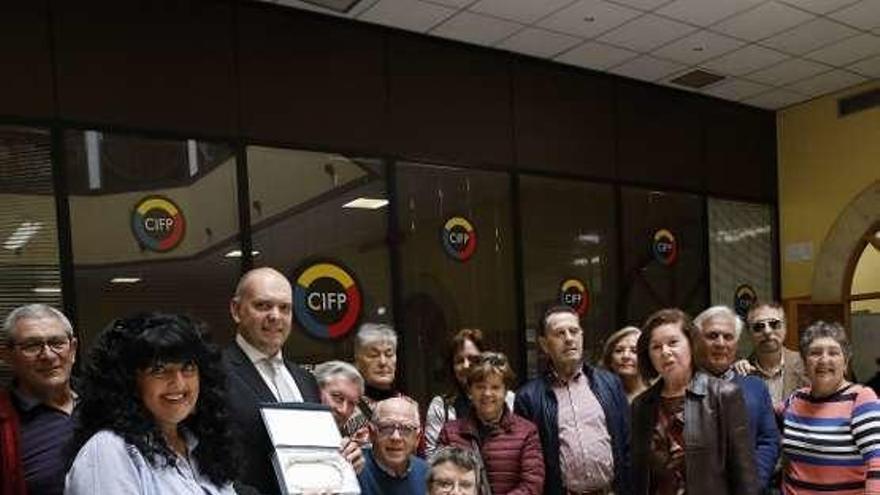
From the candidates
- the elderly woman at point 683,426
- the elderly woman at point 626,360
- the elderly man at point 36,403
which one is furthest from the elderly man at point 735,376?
the elderly man at point 36,403

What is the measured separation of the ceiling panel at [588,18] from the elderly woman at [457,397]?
238cm

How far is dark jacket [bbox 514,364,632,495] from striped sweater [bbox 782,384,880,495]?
62cm

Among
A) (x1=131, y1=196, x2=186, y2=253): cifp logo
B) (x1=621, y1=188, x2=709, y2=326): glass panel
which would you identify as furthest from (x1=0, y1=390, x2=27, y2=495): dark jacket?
(x1=621, y1=188, x2=709, y2=326): glass panel

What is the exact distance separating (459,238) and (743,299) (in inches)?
124

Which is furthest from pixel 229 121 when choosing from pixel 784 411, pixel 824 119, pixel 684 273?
pixel 824 119

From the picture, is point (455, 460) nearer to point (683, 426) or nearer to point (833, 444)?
point (683, 426)

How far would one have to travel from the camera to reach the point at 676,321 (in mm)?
2746

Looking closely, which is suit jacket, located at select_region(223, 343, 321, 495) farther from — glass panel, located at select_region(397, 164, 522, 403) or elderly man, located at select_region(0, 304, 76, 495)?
glass panel, located at select_region(397, 164, 522, 403)

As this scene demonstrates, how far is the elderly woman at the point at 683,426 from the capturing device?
251 cm

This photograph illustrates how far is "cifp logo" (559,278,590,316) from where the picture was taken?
20.0ft

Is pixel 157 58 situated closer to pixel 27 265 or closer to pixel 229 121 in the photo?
pixel 229 121

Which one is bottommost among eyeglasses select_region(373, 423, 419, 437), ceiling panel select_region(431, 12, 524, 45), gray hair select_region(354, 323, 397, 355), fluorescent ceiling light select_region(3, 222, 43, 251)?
eyeglasses select_region(373, 423, 419, 437)

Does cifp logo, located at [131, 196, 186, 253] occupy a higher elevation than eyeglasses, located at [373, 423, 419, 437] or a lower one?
higher

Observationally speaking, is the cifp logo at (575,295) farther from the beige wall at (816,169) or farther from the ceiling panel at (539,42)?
the beige wall at (816,169)
